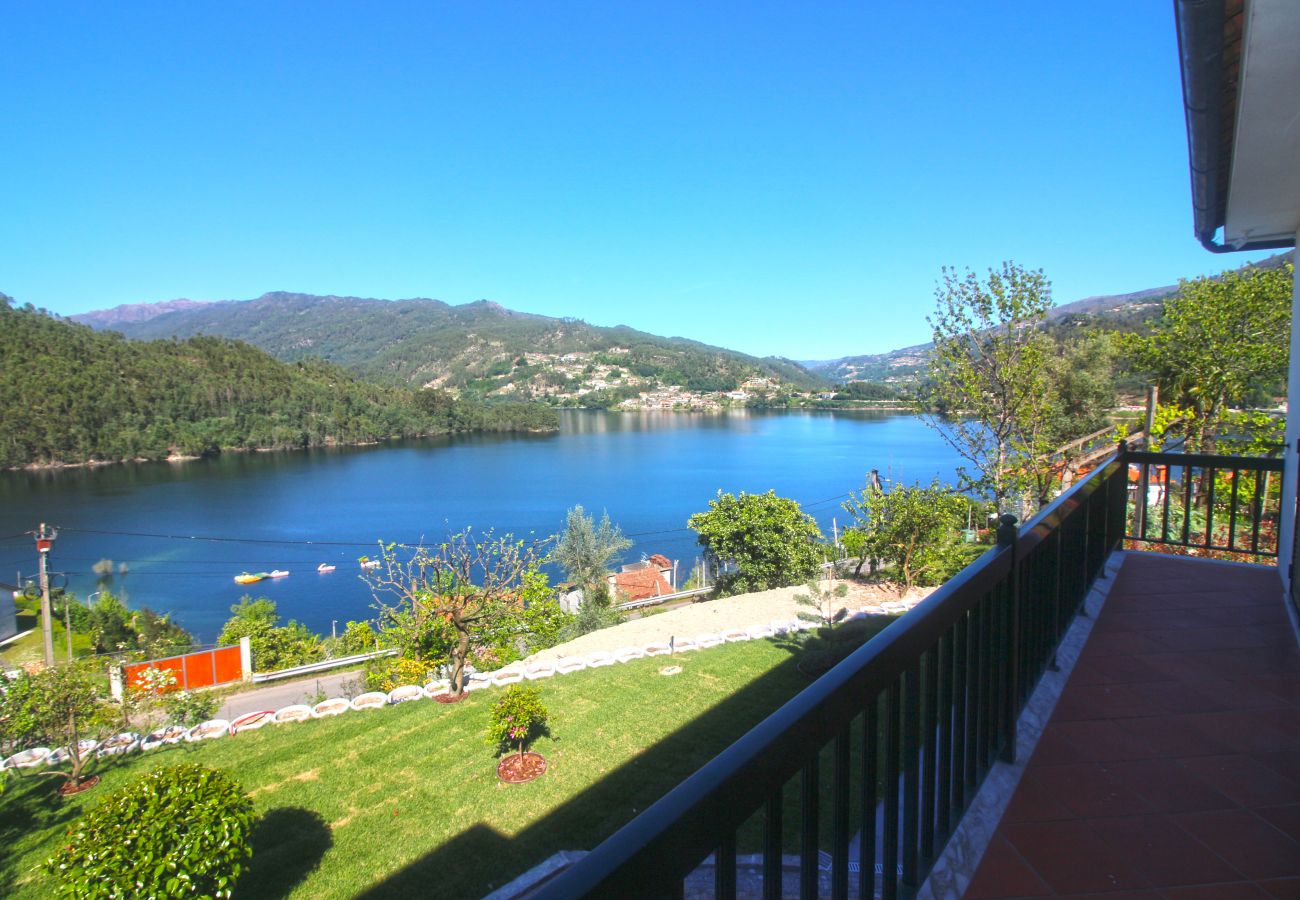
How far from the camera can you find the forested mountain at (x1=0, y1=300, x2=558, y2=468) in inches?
2292

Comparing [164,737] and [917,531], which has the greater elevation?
[917,531]

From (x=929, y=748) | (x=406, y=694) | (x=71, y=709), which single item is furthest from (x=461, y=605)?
(x=929, y=748)

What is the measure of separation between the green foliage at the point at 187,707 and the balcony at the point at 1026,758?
1164 centimetres

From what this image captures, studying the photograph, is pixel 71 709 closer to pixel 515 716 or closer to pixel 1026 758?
pixel 515 716

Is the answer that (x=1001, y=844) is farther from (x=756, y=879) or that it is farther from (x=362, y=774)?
(x=362, y=774)

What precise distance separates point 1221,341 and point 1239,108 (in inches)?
340

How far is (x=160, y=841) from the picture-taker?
14.1 ft

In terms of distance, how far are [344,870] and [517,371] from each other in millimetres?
137136

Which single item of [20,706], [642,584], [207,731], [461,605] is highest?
[461,605]

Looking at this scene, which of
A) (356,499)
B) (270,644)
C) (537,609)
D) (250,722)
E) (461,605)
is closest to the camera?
(250,722)

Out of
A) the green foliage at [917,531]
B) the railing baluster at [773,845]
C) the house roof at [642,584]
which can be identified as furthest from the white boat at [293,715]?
the house roof at [642,584]

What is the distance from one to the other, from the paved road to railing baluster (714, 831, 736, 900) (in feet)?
46.0

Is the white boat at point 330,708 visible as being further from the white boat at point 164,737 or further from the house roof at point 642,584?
the house roof at point 642,584

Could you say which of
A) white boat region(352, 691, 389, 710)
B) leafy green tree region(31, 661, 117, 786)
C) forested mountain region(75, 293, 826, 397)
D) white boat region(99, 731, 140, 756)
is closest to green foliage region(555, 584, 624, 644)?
white boat region(352, 691, 389, 710)
